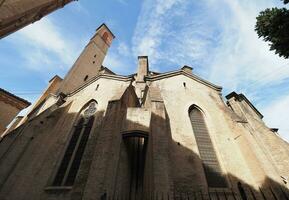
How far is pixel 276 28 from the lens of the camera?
848 cm

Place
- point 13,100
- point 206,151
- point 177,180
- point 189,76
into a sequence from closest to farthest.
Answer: point 177,180
point 206,151
point 189,76
point 13,100

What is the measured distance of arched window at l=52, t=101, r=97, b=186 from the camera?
897 centimetres

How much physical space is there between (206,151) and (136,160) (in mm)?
3877

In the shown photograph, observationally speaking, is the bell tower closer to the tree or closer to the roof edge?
the roof edge

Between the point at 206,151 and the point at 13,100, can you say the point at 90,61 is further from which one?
the point at 206,151

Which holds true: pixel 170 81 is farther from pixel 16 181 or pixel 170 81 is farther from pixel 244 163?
pixel 16 181

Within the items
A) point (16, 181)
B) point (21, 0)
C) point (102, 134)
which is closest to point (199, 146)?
point (102, 134)

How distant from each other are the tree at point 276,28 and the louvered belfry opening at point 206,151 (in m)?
5.24

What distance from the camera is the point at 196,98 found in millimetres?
12531

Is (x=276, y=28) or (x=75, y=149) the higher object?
(x=276, y=28)

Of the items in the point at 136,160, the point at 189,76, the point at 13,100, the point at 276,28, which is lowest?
the point at 136,160

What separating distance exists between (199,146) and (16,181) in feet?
29.9

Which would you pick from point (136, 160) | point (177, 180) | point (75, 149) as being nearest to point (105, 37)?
point (75, 149)

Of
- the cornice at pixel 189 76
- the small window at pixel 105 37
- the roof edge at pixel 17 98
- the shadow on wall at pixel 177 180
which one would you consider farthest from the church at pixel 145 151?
the small window at pixel 105 37
